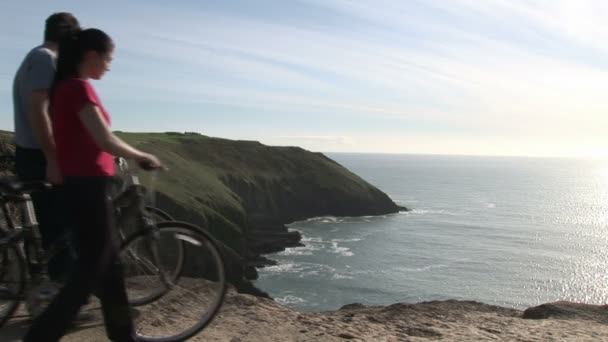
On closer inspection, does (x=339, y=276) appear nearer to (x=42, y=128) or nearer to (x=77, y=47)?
(x=42, y=128)

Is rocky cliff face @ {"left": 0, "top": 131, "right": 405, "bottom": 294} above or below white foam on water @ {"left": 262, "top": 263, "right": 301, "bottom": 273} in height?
above

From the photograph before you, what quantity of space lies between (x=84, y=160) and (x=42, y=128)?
1059mm

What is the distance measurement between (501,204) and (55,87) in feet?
479

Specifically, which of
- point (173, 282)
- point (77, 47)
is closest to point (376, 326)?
point (173, 282)

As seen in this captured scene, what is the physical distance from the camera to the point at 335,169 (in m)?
115

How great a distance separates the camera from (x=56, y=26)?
5.20m

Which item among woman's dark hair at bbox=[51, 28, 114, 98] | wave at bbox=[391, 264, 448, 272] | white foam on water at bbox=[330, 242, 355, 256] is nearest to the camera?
woman's dark hair at bbox=[51, 28, 114, 98]

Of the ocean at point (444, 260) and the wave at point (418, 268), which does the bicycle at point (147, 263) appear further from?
the wave at point (418, 268)

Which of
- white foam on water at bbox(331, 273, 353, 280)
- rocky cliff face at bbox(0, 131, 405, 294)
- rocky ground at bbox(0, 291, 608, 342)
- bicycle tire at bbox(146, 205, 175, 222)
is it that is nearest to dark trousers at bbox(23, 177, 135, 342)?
bicycle tire at bbox(146, 205, 175, 222)

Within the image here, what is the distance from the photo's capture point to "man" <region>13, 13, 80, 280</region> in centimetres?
484

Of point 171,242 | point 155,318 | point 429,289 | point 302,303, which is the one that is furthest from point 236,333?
point 429,289

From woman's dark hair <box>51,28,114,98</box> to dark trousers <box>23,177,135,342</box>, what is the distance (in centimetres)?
88

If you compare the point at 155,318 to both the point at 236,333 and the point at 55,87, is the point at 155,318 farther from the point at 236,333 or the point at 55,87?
the point at 55,87

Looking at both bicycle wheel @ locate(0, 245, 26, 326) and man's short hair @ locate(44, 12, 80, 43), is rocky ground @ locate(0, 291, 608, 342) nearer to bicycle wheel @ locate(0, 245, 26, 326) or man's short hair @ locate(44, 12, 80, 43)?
bicycle wheel @ locate(0, 245, 26, 326)
